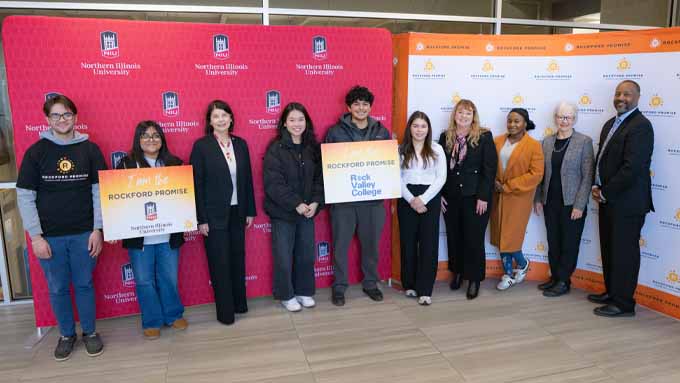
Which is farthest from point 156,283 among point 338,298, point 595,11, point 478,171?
point 595,11

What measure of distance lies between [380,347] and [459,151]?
162cm

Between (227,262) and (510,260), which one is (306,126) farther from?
(510,260)

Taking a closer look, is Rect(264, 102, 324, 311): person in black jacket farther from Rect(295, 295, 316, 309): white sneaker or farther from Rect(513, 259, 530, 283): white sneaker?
Rect(513, 259, 530, 283): white sneaker

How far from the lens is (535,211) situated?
4.07 m

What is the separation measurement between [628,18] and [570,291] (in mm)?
3264

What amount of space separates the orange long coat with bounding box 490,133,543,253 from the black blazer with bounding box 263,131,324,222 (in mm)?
1555

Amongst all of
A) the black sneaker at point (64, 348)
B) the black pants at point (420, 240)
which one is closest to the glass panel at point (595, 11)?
the black pants at point (420, 240)

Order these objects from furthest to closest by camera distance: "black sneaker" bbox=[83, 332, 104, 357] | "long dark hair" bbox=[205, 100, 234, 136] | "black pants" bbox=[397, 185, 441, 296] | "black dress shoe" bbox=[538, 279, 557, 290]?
"black dress shoe" bbox=[538, 279, 557, 290] → "black pants" bbox=[397, 185, 441, 296] → "long dark hair" bbox=[205, 100, 234, 136] → "black sneaker" bbox=[83, 332, 104, 357]

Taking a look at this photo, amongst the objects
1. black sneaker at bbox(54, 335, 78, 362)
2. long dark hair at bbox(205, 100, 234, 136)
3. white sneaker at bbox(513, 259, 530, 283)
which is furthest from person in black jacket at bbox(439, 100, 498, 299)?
black sneaker at bbox(54, 335, 78, 362)

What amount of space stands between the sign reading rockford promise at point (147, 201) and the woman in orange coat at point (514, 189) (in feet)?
8.12

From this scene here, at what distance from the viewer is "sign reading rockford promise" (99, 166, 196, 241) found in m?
2.88

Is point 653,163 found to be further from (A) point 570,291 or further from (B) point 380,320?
(B) point 380,320

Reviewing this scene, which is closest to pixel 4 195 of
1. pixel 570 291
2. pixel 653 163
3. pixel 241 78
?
pixel 241 78

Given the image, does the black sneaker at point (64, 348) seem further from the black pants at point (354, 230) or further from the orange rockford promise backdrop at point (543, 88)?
the orange rockford promise backdrop at point (543, 88)
